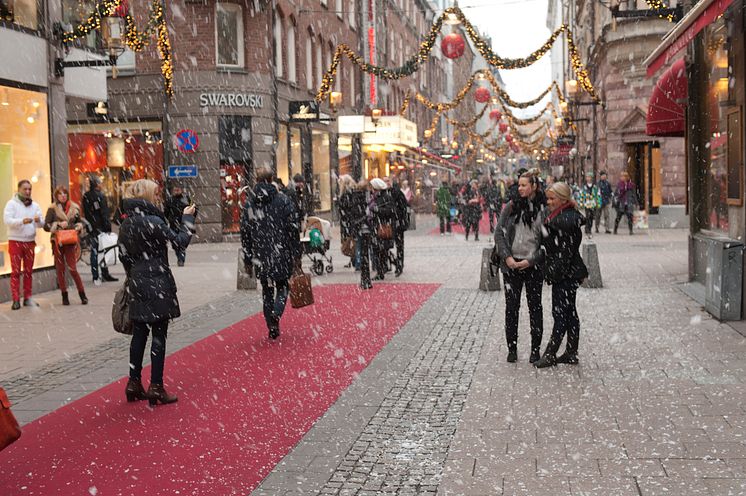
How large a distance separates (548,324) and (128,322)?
526cm

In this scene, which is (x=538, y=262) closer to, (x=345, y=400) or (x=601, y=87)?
(x=345, y=400)

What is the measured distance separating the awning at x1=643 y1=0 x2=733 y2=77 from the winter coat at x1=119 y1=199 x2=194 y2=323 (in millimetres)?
6026

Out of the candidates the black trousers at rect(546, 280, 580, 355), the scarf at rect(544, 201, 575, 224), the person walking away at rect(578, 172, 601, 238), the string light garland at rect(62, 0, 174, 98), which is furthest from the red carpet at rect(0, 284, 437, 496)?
the person walking away at rect(578, 172, 601, 238)

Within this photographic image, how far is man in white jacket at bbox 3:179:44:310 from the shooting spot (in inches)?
524

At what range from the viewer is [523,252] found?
8.36 meters

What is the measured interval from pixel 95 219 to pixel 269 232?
26.3ft

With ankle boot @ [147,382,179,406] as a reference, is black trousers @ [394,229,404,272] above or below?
above

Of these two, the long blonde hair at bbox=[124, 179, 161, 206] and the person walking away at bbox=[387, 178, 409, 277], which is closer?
the long blonde hair at bbox=[124, 179, 161, 206]

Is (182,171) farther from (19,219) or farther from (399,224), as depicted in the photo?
(19,219)

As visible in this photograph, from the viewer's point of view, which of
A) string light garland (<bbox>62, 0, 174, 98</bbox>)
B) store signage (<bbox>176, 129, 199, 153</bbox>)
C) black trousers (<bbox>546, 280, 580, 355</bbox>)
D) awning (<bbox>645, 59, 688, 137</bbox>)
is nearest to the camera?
black trousers (<bbox>546, 280, 580, 355</bbox>)

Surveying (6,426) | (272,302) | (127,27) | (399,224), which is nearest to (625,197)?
(399,224)

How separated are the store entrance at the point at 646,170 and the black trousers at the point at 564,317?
25726 mm

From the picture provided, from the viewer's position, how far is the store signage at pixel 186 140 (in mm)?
26125

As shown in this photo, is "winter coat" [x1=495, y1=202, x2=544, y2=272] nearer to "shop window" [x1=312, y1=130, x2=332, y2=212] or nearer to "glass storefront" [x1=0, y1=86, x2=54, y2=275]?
"glass storefront" [x1=0, y1=86, x2=54, y2=275]
